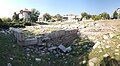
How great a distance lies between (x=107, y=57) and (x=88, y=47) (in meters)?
2.95

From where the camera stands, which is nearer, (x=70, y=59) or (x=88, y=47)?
(x=70, y=59)

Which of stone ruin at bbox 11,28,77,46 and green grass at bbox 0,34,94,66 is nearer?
green grass at bbox 0,34,94,66

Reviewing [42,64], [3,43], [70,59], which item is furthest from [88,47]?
[3,43]

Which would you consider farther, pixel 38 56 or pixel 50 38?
pixel 50 38

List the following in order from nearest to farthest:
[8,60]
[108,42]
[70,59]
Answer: [8,60] → [70,59] → [108,42]

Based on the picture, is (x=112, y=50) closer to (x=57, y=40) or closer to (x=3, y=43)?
(x=57, y=40)

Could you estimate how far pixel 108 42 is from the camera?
18.4 m

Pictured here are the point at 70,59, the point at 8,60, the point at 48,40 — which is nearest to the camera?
the point at 8,60

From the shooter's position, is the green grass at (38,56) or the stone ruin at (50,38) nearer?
the green grass at (38,56)

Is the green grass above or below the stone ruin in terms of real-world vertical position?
below

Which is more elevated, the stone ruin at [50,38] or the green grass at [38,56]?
the stone ruin at [50,38]

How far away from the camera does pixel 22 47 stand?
1855cm

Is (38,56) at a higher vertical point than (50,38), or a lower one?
lower

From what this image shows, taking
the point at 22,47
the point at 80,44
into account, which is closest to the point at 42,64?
the point at 22,47
